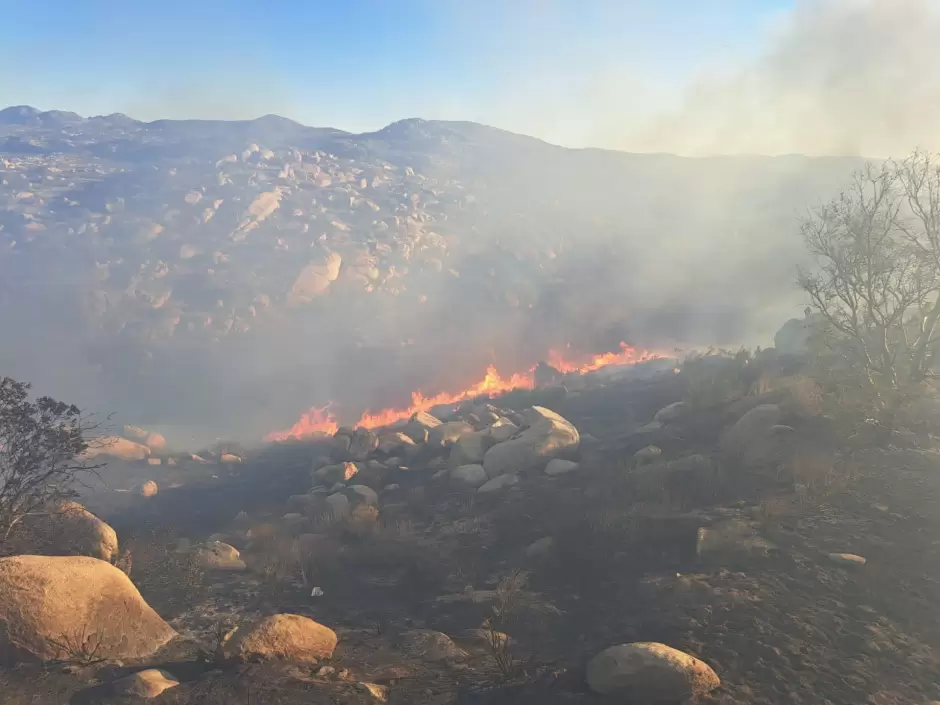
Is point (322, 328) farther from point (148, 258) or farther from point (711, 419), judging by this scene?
point (711, 419)

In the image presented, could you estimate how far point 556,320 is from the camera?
46.2 m

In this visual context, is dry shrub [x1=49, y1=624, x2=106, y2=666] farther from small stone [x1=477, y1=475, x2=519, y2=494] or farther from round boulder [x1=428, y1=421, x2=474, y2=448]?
round boulder [x1=428, y1=421, x2=474, y2=448]

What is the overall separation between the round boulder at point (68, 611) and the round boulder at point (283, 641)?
1.34m

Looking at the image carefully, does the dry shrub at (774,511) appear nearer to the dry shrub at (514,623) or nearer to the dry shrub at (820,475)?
the dry shrub at (820,475)

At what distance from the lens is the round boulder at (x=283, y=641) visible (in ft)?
19.0

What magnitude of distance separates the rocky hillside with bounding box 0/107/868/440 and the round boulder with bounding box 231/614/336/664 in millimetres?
28428

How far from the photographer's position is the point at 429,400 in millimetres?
34719

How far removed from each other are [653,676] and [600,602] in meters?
2.32

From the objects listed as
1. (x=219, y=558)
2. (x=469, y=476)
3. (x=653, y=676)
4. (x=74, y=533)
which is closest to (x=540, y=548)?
(x=653, y=676)

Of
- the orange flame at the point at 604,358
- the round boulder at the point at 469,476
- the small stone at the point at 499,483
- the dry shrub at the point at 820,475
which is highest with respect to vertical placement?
the dry shrub at the point at 820,475

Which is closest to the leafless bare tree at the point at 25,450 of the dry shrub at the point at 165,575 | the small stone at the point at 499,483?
the dry shrub at the point at 165,575

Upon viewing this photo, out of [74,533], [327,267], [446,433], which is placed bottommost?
[446,433]

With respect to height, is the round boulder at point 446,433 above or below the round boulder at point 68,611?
below

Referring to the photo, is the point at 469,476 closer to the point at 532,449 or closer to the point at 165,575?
the point at 532,449
